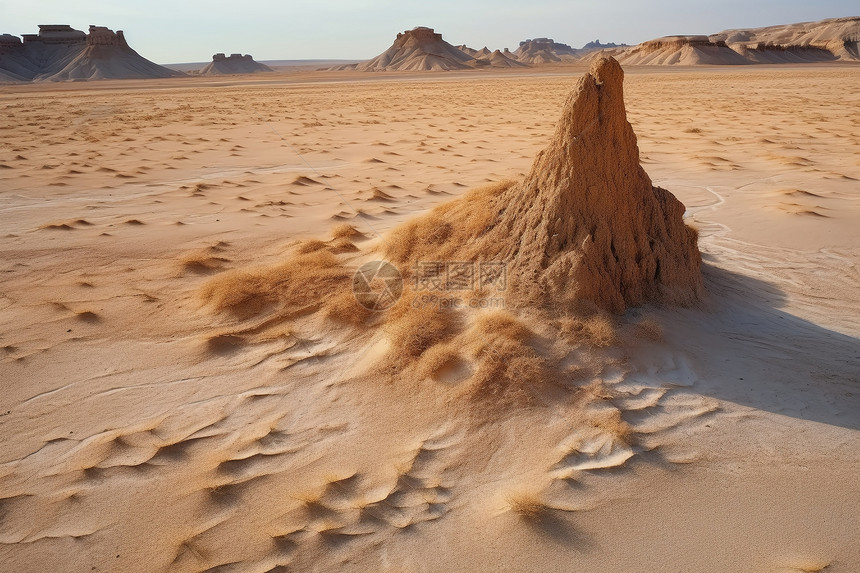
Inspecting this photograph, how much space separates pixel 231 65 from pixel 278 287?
11305 cm

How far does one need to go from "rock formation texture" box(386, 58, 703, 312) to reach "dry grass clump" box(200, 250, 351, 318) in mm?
924

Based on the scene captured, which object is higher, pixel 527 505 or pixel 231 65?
pixel 231 65

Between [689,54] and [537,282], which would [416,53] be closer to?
[689,54]

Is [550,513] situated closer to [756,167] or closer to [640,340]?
[640,340]

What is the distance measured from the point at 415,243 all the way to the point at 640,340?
5.38 ft

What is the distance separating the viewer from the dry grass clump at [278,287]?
3.96 m

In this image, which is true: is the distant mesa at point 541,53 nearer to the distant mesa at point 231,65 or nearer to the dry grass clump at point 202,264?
the distant mesa at point 231,65

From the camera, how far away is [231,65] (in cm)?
10575

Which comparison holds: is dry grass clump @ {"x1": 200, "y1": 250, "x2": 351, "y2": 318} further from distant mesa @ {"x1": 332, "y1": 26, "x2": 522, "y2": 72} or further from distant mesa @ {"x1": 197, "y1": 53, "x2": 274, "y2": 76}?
distant mesa @ {"x1": 197, "y1": 53, "x2": 274, "y2": 76}

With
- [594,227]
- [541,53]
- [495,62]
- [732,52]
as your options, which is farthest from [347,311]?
[541,53]

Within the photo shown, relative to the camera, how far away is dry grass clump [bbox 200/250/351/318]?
3.96 m

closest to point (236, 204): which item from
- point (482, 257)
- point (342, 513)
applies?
point (482, 257)

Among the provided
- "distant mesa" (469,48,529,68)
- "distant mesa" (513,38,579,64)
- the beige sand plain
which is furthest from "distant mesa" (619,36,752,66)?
the beige sand plain

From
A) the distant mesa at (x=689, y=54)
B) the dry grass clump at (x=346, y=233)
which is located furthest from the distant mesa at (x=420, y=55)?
the dry grass clump at (x=346, y=233)
